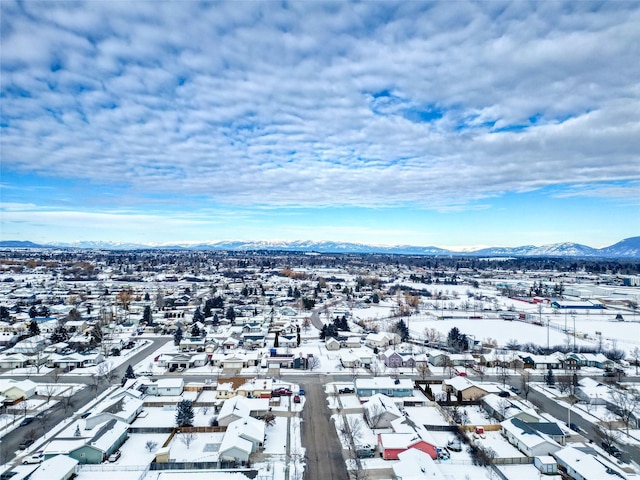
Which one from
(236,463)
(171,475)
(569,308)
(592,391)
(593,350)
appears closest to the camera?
(171,475)

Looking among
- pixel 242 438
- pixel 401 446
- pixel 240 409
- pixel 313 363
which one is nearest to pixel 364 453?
pixel 401 446

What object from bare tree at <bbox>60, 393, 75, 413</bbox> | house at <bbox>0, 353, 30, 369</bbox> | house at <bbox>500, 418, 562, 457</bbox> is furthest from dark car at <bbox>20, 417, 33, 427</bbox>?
house at <bbox>500, 418, 562, 457</bbox>

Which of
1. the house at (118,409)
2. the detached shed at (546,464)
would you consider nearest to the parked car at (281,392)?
the house at (118,409)

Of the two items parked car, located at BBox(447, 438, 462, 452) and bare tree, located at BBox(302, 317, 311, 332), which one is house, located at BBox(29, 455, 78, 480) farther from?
bare tree, located at BBox(302, 317, 311, 332)

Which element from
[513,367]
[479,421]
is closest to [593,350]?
[513,367]

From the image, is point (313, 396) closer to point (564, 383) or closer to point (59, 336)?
point (564, 383)

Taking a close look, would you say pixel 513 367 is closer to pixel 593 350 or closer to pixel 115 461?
pixel 593 350
